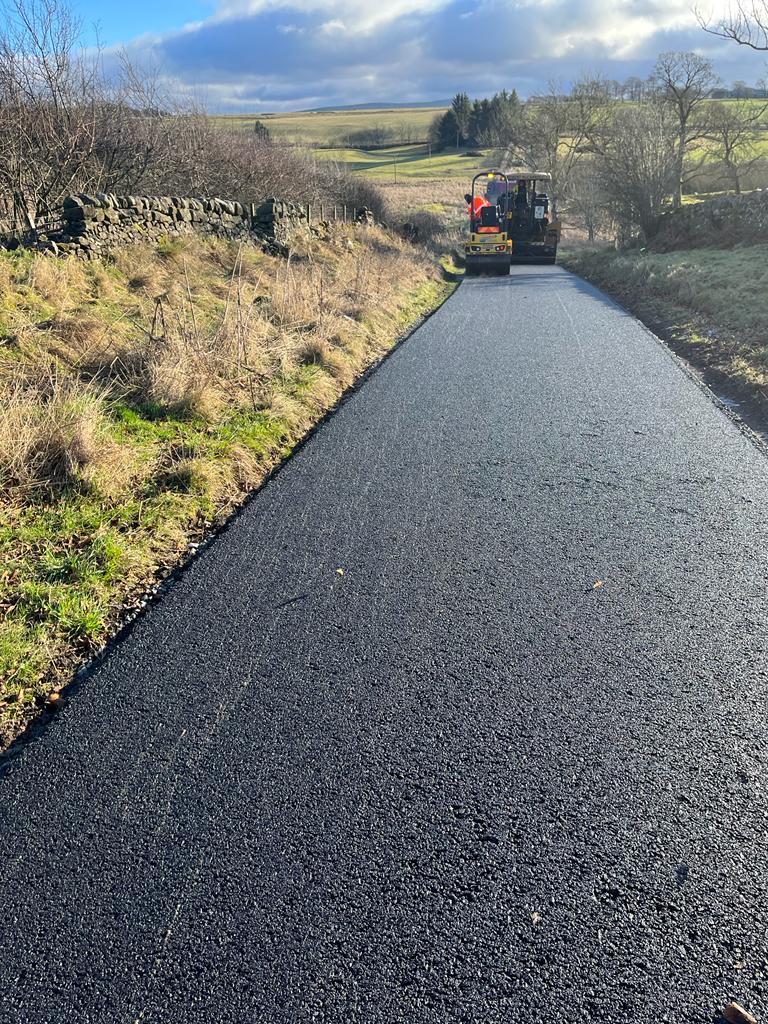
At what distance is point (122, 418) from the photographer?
6328 mm

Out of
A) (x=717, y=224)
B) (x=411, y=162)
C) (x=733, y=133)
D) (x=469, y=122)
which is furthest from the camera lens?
(x=469, y=122)

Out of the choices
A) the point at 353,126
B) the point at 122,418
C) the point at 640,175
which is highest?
the point at 353,126

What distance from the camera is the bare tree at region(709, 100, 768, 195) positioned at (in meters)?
35.4

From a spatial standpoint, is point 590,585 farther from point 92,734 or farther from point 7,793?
point 7,793

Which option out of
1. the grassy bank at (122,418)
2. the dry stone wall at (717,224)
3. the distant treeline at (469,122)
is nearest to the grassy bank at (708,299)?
the dry stone wall at (717,224)

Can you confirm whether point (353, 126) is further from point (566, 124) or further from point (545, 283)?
point (545, 283)

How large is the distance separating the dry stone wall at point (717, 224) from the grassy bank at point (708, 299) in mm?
1147

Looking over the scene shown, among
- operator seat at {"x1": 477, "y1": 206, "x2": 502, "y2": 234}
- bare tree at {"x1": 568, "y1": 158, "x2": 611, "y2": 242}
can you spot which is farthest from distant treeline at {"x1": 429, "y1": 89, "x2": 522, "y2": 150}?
operator seat at {"x1": 477, "y1": 206, "x2": 502, "y2": 234}

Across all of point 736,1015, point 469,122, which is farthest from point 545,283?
point 469,122

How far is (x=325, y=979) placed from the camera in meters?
2.06

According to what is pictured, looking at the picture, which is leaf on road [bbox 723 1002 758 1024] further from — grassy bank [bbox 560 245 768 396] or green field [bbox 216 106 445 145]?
green field [bbox 216 106 445 145]

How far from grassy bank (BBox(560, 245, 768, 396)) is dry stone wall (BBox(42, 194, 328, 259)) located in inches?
339

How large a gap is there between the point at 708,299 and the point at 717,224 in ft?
52.5

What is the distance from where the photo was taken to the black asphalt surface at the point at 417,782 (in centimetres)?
208
